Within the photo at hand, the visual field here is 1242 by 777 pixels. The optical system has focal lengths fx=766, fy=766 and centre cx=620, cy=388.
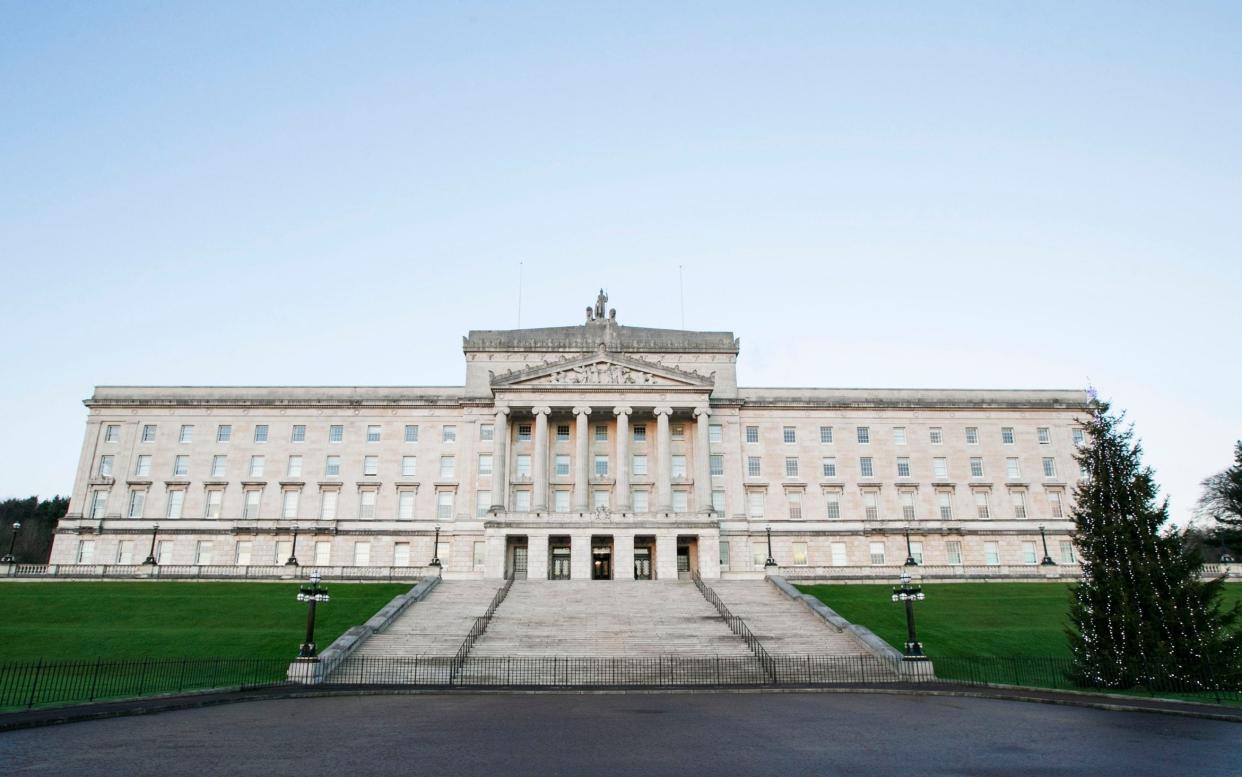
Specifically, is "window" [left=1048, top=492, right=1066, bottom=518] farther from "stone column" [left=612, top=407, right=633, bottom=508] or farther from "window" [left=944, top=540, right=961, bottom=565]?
"stone column" [left=612, top=407, right=633, bottom=508]

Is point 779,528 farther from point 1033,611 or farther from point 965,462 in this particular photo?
point 1033,611

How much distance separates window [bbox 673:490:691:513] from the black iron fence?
1185 inches

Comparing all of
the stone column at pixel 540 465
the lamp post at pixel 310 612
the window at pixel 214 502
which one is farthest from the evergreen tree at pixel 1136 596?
the window at pixel 214 502

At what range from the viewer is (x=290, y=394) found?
68062mm

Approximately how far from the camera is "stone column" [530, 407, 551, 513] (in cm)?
5941

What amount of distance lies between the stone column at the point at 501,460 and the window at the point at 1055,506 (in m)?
46.0

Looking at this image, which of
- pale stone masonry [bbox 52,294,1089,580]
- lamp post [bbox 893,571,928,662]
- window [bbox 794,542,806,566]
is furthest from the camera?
window [bbox 794,542,806,566]

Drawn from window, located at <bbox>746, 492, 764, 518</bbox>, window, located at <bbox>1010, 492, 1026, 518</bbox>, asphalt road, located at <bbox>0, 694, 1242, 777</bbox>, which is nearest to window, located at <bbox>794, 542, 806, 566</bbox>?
window, located at <bbox>746, 492, 764, 518</bbox>

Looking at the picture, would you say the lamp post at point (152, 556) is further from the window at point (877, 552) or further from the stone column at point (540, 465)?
the window at point (877, 552)

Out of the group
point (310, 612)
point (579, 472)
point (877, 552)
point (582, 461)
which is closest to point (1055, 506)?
point (877, 552)

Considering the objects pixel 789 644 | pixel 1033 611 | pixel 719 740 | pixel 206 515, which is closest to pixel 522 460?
pixel 206 515

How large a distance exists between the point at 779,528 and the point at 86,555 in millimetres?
56348

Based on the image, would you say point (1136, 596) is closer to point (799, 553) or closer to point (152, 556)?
point (799, 553)

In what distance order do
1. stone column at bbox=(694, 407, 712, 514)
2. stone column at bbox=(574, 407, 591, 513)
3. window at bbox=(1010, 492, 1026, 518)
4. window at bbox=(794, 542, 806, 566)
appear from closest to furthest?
stone column at bbox=(574, 407, 591, 513)
stone column at bbox=(694, 407, 712, 514)
window at bbox=(794, 542, 806, 566)
window at bbox=(1010, 492, 1026, 518)
